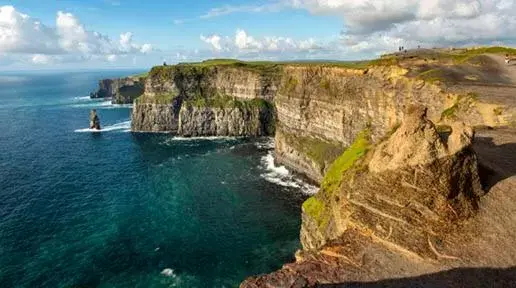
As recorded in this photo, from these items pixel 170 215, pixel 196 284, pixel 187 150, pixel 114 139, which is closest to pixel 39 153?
pixel 114 139

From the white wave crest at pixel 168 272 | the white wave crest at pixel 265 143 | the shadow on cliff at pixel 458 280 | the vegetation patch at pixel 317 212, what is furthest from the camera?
the white wave crest at pixel 265 143

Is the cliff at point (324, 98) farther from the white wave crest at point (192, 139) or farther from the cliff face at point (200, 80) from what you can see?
the white wave crest at point (192, 139)

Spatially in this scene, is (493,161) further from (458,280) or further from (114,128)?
(114,128)

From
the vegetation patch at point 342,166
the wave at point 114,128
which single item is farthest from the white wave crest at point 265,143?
the wave at point 114,128

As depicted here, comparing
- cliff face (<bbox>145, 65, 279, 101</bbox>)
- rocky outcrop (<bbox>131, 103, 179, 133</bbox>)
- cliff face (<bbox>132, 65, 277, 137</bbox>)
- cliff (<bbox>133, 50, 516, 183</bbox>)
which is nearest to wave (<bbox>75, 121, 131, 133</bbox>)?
rocky outcrop (<bbox>131, 103, 179, 133</bbox>)

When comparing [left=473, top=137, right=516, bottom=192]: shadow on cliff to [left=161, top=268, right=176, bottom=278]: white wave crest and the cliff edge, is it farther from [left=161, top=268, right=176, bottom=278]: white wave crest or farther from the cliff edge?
[left=161, top=268, right=176, bottom=278]: white wave crest

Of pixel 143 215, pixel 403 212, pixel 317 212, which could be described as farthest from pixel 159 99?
pixel 403 212

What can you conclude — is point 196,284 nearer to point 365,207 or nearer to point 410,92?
point 365,207

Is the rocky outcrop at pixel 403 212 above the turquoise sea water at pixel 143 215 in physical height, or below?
above
